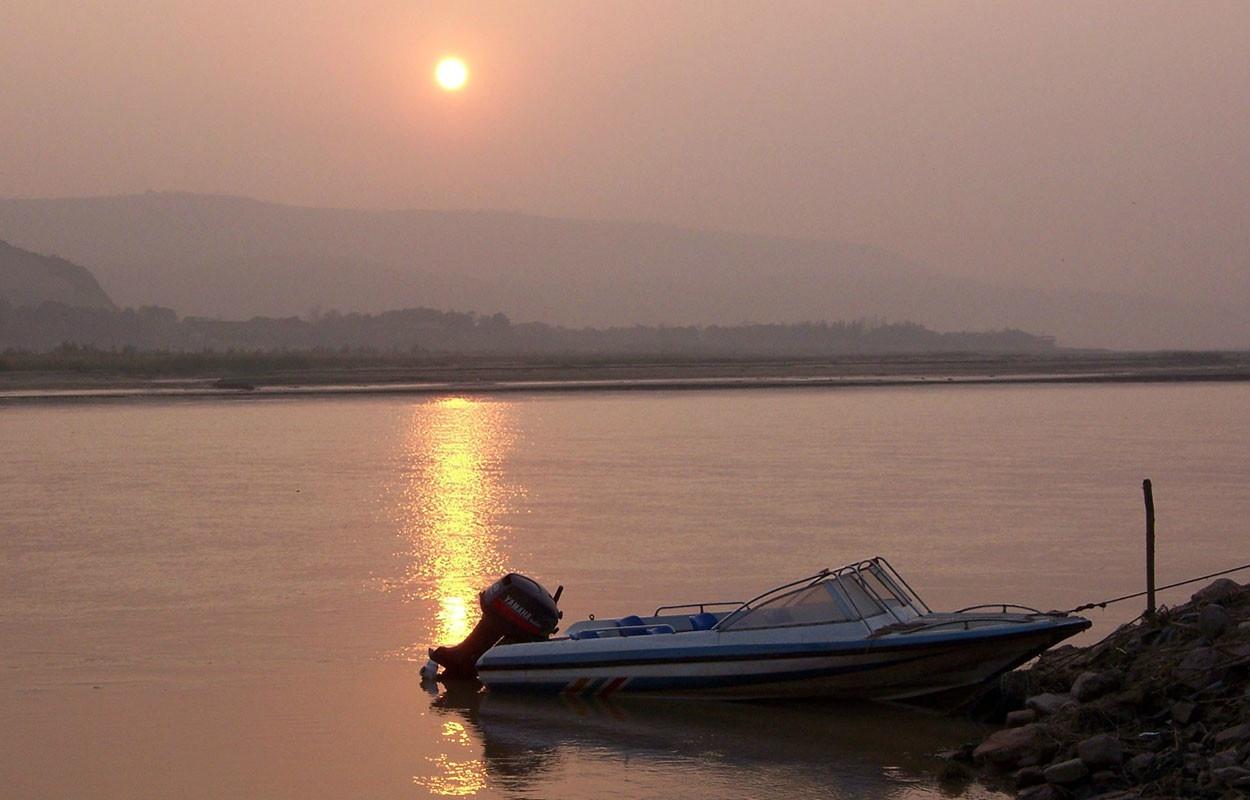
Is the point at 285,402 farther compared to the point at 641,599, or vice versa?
the point at 285,402

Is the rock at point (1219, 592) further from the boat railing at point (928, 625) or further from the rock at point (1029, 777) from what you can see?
the rock at point (1029, 777)

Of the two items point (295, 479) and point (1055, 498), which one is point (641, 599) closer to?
point (1055, 498)

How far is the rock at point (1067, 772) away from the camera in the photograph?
11141 mm

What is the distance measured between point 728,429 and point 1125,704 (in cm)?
3432

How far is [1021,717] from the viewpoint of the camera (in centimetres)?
1295

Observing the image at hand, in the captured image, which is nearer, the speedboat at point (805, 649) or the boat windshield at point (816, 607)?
the speedboat at point (805, 649)

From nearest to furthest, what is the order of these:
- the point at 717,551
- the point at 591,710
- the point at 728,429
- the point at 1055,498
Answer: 1. the point at 591,710
2. the point at 717,551
3. the point at 1055,498
4. the point at 728,429

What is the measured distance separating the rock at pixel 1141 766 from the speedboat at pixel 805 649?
8.07 ft

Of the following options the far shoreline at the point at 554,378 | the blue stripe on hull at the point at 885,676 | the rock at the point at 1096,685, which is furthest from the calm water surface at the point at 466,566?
the far shoreline at the point at 554,378

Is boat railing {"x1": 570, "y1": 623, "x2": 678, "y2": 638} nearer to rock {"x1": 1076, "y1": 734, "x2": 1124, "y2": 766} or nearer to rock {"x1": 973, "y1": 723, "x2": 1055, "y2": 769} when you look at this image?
rock {"x1": 973, "y1": 723, "x2": 1055, "y2": 769}

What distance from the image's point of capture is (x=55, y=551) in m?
22.5

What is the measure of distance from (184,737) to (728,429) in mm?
33630

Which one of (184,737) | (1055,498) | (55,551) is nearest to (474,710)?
(184,737)

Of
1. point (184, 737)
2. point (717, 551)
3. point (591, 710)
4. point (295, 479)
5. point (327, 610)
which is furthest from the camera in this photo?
point (295, 479)
